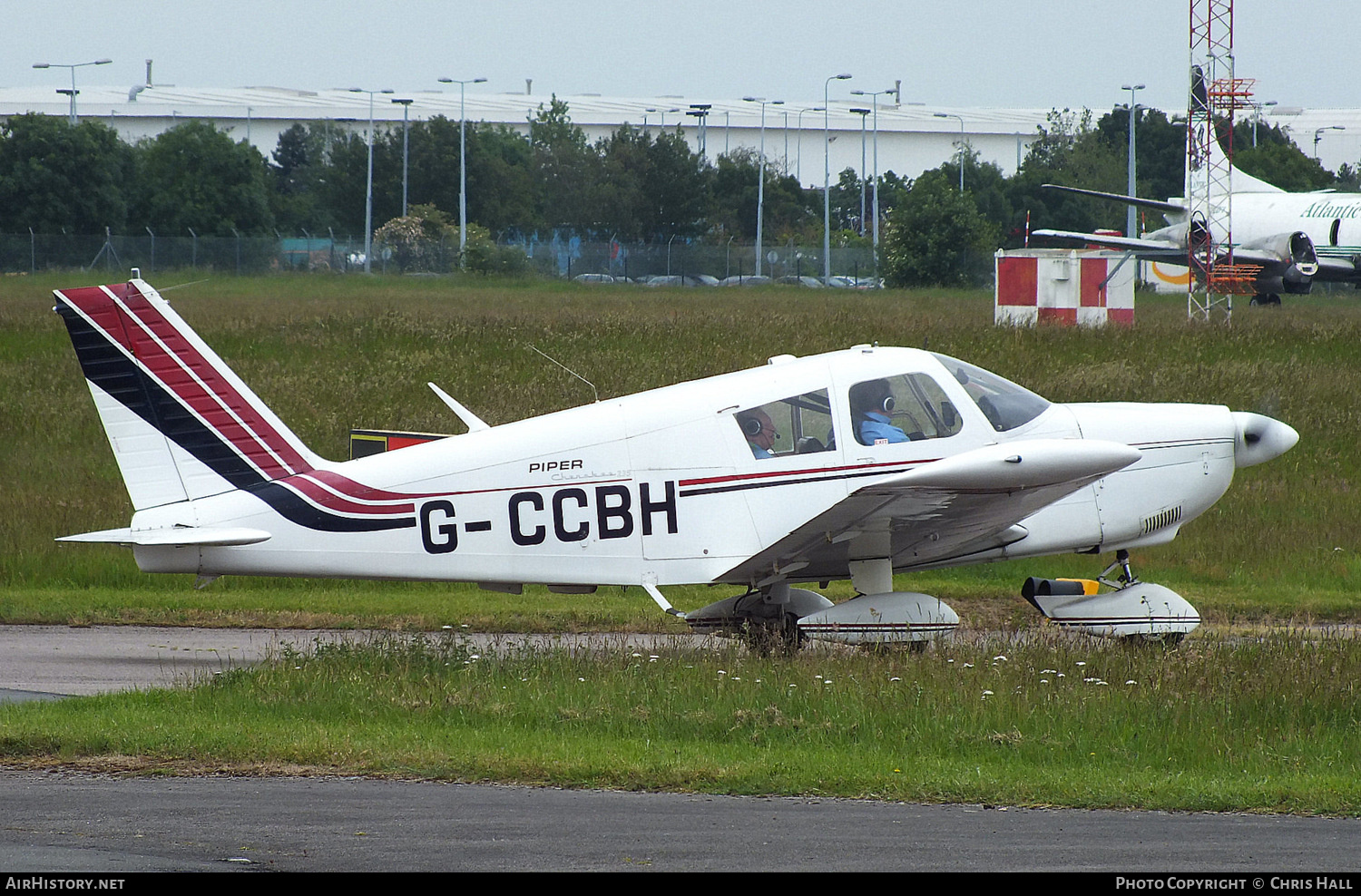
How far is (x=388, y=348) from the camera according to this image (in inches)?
949

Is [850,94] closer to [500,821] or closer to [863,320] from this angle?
[863,320]

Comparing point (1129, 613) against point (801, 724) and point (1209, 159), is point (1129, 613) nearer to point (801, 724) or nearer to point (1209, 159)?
point (801, 724)

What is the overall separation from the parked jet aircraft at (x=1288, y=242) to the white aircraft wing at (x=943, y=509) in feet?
111

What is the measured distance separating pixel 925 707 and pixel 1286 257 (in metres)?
40.0

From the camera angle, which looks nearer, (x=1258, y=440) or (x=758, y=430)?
(x=758, y=430)

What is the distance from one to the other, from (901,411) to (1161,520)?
2274 mm

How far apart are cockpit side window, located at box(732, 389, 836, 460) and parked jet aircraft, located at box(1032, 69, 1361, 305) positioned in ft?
113

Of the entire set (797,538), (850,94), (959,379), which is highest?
(850,94)

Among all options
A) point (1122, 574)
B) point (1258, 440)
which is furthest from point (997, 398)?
point (1258, 440)

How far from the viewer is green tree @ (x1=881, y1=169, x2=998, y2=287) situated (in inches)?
2292

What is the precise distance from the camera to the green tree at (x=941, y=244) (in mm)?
58219

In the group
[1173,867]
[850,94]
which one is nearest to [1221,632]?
[1173,867]

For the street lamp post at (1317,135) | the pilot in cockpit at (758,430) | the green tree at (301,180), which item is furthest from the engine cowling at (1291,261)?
the street lamp post at (1317,135)

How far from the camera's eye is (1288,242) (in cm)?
4378
